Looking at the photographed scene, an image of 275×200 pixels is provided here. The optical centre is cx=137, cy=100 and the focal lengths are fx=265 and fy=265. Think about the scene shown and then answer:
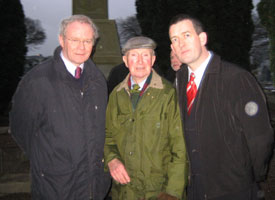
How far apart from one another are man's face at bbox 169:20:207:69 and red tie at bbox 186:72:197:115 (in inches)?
5.1

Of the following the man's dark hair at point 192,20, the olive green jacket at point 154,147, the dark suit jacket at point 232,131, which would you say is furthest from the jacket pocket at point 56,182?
the man's dark hair at point 192,20

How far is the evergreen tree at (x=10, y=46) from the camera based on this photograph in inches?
423

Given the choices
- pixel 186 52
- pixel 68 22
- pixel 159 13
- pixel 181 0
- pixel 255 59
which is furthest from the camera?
pixel 255 59

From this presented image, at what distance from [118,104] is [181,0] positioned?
8.72 meters

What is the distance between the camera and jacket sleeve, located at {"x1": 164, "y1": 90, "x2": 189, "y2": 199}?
204cm

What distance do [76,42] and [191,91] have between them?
1.08m

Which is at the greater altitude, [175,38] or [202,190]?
[175,38]

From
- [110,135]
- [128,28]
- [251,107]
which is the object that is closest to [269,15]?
[251,107]

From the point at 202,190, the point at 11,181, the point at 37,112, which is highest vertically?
the point at 37,112

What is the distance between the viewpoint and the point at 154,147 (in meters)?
2.10

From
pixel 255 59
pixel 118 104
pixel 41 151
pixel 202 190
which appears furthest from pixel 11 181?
pixel 255 59

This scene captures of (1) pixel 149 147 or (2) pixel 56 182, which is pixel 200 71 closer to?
(1) pixel 149 147

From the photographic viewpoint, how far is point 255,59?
31703mm

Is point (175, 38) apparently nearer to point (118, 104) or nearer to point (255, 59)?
point (118, 104)
